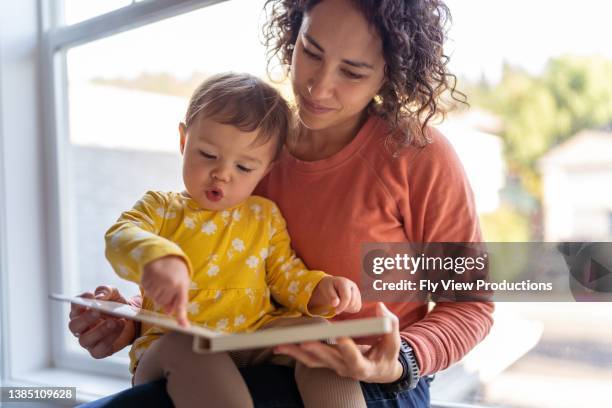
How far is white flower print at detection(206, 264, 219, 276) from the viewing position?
1097mm

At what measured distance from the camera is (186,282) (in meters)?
0.85

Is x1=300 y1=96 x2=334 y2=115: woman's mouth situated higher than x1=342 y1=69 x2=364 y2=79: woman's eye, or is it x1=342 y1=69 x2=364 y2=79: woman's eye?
x1=342 y1=69 x2=364 y2=79: woman's eye

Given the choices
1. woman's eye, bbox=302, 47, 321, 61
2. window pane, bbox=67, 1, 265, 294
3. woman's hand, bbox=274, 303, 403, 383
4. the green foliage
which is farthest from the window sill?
the green foliage

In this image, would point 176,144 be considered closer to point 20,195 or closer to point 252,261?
point 20,195

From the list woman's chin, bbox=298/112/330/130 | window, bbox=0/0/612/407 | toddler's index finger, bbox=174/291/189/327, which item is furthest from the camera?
window, bbox=0/0/612/407

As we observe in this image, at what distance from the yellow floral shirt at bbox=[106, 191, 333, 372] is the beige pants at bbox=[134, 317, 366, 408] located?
3.1 inches

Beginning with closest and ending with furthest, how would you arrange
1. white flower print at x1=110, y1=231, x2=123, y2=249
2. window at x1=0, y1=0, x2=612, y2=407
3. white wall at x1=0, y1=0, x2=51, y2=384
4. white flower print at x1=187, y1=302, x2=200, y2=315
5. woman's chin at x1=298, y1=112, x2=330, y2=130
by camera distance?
1. white flower print at x1=110, y1=231, x2=123, y2=249
2. white flower print at x1=187, y1=302, x2=200, y2=315
3. woman's chin at x1=298, y1=112, x2=330, y2=130
4. window at x1=0, y1=0, x2=612, y2=407
5. white wall at x1=0, y1=0, x2=51, y2=384

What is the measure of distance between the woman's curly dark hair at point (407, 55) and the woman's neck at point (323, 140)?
0.19 feet

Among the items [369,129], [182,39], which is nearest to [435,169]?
[369,129]

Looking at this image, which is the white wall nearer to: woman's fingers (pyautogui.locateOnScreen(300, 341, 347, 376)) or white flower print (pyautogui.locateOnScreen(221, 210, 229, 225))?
white flower print (pyautogui.locateOnScreen(221, 210, 229, 225))

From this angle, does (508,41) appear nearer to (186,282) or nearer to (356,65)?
(356,65)

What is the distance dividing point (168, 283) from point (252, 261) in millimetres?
315

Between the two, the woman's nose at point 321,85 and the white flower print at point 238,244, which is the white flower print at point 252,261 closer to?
the white flower print at point 238,244

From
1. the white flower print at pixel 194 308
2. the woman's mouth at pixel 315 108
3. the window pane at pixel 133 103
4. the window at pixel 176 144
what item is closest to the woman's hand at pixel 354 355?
the white flower print at pixel 194 308
